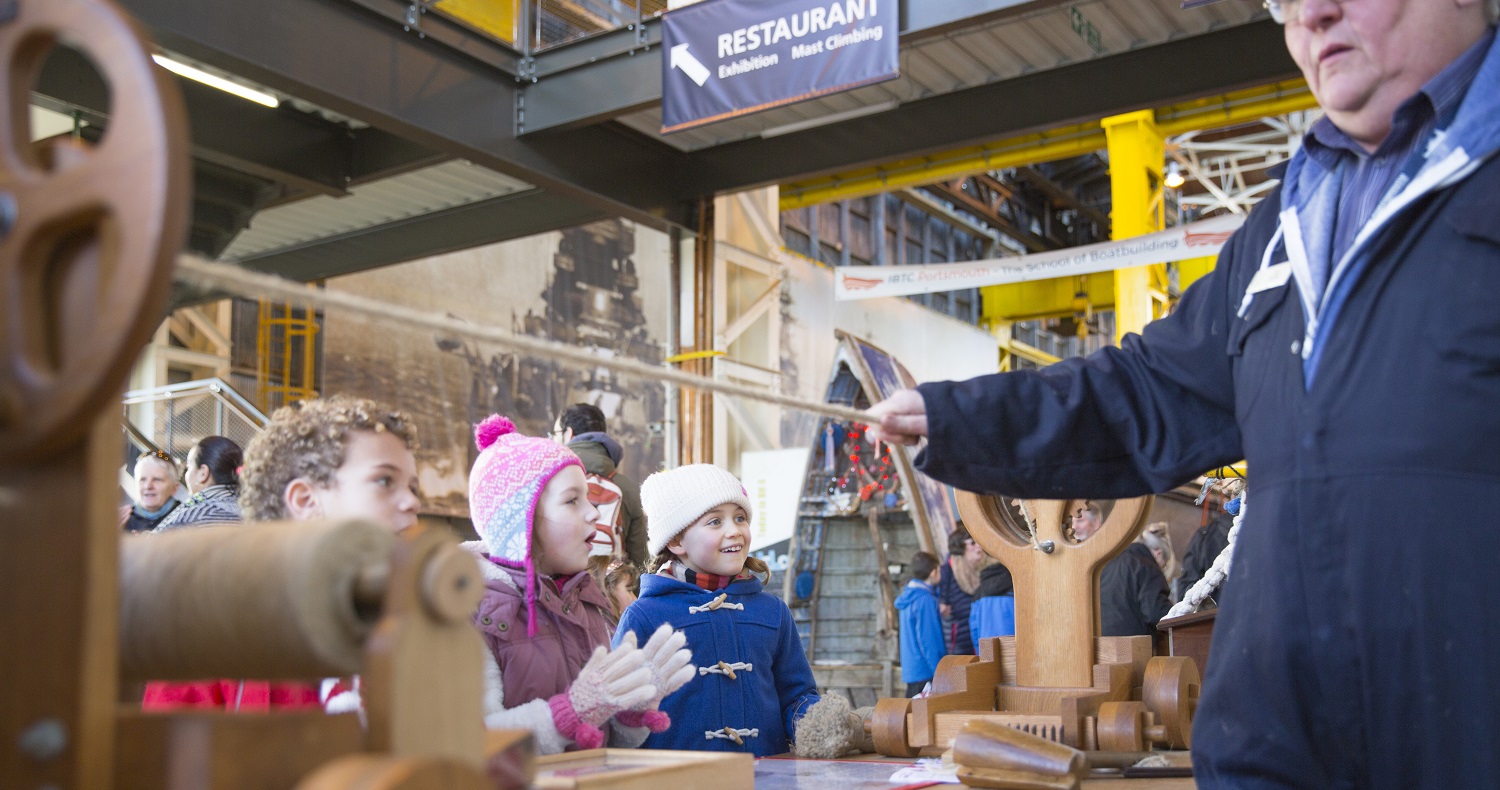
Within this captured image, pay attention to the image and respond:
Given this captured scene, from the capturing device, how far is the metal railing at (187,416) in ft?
29.8

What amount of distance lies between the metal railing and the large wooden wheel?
8662 mm

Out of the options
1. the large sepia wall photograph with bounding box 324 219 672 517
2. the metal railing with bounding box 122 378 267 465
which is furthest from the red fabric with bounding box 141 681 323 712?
the large sepia wall photograph with bounding box 324 219 672 517

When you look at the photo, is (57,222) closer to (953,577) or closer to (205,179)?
(953,577)

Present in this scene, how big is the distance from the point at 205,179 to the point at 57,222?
311 inches

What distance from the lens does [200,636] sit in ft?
2.82

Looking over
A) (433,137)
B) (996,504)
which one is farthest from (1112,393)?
(433,137)

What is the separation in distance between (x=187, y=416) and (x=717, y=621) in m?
8.29

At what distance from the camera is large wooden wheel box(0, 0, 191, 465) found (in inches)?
29.5

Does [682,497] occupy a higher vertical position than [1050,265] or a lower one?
lower

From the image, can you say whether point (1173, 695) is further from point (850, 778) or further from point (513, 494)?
point (513, 494)

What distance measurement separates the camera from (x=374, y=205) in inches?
351

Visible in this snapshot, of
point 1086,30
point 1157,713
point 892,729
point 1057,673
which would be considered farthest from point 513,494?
point 1086,30

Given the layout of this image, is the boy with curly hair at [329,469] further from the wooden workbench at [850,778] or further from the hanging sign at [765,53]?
the hanging sign at [765,53]

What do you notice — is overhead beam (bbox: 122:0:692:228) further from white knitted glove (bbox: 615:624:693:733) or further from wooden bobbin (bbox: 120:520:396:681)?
wooden bobbin (bbox: 120:520:396:681)
